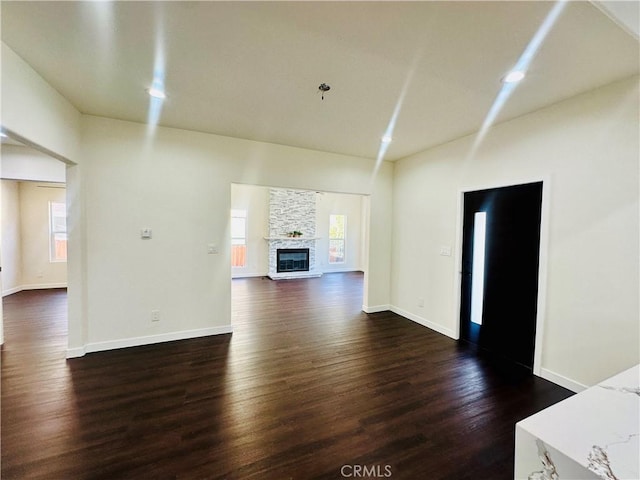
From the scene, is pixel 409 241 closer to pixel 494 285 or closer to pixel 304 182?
pixel 494 285

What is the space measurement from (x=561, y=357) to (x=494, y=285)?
91cm

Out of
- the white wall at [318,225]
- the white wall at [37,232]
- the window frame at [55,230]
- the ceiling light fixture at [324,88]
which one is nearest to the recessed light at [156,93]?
the ceiling light fixture at [324,88]

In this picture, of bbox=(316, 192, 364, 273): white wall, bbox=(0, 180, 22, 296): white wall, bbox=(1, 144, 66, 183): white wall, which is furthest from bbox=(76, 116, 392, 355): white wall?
bbox=(316, 192, 364, 273): white wall

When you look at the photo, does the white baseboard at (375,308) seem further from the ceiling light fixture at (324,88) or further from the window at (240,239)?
the window at (240,239)

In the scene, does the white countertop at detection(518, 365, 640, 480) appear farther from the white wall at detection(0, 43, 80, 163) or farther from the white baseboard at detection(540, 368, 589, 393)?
the white wall at detection(0, 43, 80, 163)

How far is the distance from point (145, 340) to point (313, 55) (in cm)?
368

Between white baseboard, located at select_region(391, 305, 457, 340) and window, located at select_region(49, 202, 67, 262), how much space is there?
7.48 meters

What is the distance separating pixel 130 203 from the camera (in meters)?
3.29

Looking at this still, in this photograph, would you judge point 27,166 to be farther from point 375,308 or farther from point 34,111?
point 375,308

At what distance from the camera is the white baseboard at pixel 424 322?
12.6 feet

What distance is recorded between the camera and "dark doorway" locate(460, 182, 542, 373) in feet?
9.59

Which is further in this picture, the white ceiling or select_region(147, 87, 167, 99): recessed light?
select_region(147, 87, 167, 99): recessed light

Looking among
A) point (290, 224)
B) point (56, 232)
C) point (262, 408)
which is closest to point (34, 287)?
point (56, 232)

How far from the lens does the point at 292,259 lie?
8805 millimetres
